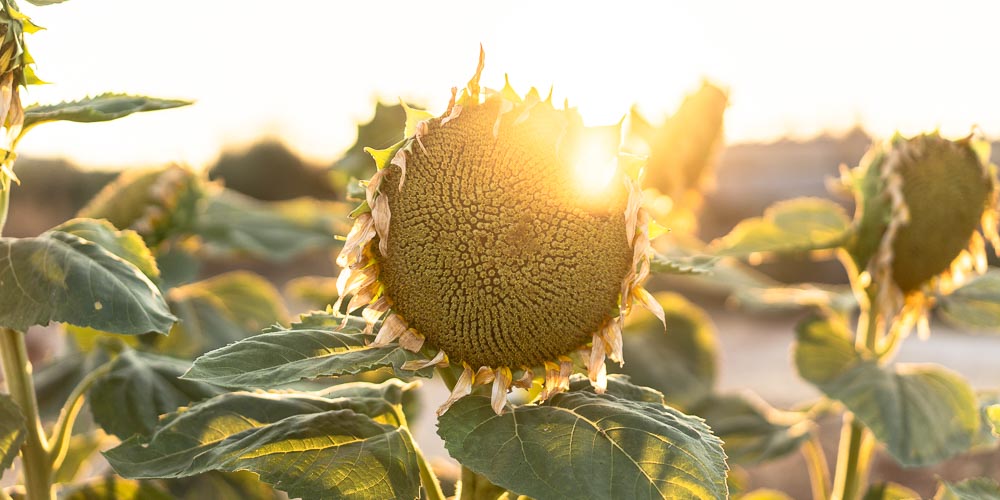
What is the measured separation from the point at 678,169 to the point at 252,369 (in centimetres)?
215

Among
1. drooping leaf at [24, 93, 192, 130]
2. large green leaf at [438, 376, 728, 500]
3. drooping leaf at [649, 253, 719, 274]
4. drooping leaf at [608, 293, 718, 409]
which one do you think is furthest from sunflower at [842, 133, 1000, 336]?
drooping leaf at [24, 93, 192, 130]

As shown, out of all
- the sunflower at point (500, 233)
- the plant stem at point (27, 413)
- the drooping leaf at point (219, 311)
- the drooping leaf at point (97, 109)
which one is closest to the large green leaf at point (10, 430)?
the plant stem at point (27, 413)

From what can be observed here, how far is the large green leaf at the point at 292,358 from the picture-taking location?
0.99m

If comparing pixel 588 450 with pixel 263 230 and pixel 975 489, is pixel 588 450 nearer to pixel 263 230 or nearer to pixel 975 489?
pixel 975 489

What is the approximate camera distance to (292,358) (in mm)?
1055

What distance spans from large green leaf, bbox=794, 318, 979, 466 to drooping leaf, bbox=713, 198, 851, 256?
21 centimetres

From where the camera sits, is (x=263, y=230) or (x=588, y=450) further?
(x=263, y=230)

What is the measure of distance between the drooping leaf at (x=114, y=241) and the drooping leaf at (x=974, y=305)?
158cm

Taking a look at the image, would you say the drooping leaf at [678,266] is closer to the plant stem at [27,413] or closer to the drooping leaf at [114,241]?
the drooping leaf at [114,241]

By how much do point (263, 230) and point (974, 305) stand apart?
1.68 meters

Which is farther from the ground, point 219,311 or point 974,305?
point 974,305

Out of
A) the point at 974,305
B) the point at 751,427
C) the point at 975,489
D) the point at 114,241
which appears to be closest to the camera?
the point at 975,489

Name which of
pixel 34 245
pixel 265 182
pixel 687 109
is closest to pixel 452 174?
pixel 34 245

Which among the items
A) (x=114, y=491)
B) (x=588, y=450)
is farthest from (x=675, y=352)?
(x=588, y=450)
